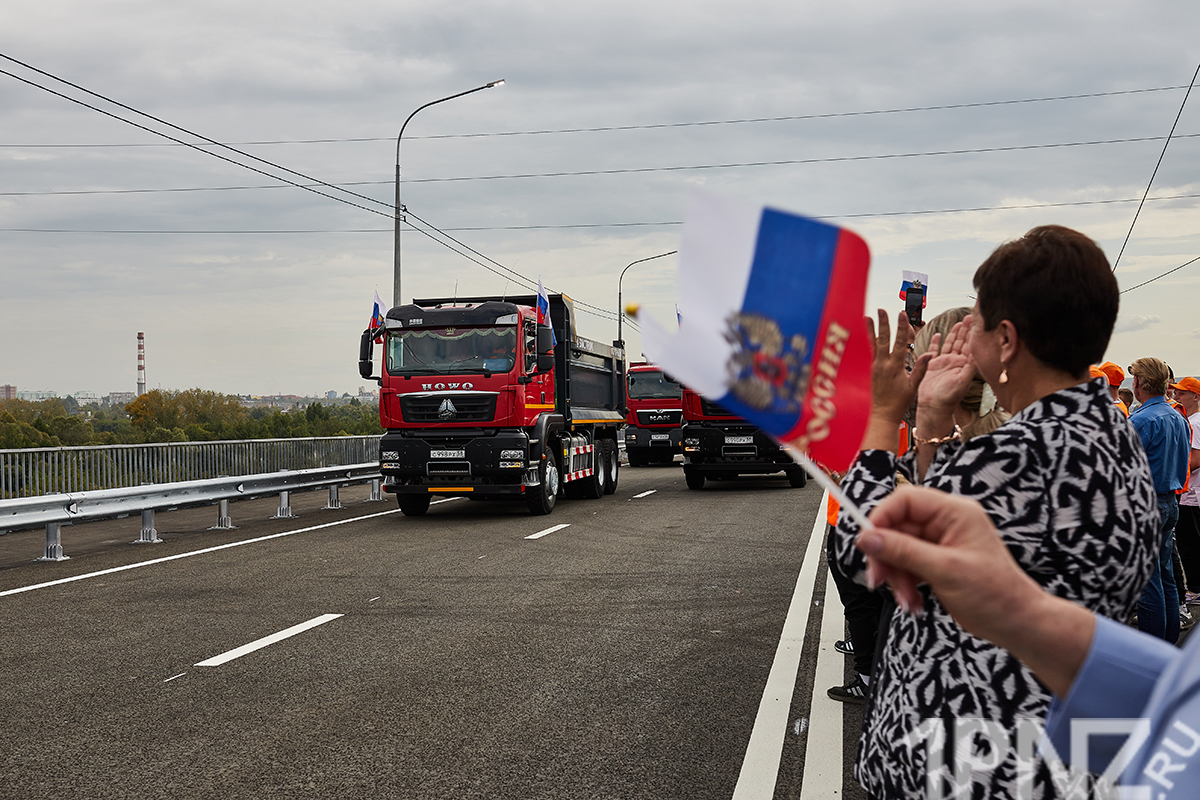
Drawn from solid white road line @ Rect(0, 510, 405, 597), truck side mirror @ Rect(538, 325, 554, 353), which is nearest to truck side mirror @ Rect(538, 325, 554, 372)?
truck side mirror @ Rect(538, 325, 554, 353)

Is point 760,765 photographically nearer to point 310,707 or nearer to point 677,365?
point 310,707

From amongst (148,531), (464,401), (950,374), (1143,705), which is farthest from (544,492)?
(1143,705)

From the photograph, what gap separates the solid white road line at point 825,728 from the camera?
13.9 feet

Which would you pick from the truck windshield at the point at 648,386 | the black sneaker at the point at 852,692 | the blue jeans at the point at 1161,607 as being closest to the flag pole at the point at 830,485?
the black sneaker at the point at 852,692

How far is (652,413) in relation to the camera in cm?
2919

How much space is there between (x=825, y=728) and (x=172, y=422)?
48.0m

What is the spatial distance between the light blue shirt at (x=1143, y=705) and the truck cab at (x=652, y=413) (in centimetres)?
2663

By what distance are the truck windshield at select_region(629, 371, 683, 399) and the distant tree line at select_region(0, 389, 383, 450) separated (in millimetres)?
7106

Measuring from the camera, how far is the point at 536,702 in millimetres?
5523

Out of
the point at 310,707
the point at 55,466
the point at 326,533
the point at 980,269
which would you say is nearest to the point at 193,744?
the point at 310,707

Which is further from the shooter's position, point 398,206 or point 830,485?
point 398,206

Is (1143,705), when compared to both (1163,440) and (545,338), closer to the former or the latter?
(1163,440)

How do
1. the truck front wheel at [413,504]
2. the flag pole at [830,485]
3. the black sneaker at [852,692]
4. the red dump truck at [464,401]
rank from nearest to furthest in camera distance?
the flag pole at [830,485] → the black sneaker at [852,692] → the red dump truck at [464,401] → the truck front wheel at [413,504]

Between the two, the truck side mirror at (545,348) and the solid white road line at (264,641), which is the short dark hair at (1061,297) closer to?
the solid white road line at (264,641)
